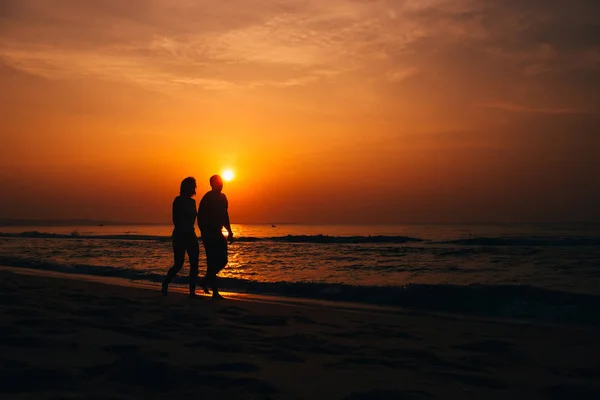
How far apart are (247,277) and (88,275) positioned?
504 cm

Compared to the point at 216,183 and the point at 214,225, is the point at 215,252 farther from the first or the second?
the point at 216,183

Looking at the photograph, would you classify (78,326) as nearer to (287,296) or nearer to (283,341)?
(283,341)

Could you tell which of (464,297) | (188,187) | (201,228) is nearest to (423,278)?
Answer: (464,297)

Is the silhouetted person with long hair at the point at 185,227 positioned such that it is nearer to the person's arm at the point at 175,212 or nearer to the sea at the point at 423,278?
the person's arm at the point at 175,212

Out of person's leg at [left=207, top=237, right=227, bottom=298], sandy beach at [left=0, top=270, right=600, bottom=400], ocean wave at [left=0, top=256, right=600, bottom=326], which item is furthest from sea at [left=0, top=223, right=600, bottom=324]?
sandy beach at [left=0, top=270, right=600, bottom=400]

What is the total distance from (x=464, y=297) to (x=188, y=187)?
17.8ft

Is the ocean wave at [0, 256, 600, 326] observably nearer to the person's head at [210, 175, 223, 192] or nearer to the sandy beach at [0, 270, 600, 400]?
the sandy beach at [0, 270, 600, 400]

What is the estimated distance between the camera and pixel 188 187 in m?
9.50

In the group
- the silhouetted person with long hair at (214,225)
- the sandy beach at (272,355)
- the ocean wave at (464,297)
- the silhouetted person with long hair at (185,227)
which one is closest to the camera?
the sandy beach at (272,355)

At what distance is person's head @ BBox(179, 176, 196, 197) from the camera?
947cm

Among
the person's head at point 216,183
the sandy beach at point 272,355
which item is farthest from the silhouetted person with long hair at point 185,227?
the sandy beach at point 272,355

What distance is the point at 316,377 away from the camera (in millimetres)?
3820

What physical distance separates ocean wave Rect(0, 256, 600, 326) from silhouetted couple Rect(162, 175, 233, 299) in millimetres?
1859

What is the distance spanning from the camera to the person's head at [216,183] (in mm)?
9781
